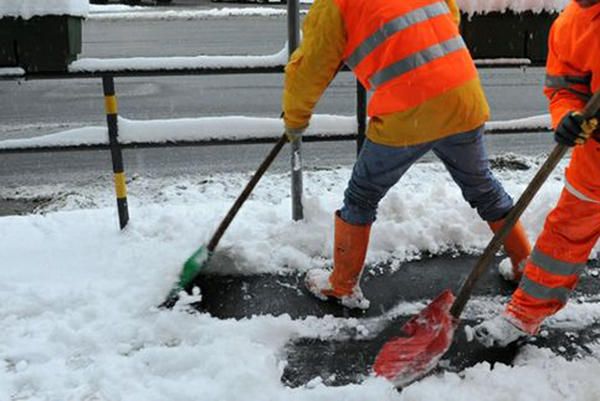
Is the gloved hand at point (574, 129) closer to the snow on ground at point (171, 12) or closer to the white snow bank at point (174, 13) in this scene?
the snow on ground at point (171, 12)

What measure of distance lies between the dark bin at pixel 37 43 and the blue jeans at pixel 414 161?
6.31 ft

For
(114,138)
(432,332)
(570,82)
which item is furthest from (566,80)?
(114,138)

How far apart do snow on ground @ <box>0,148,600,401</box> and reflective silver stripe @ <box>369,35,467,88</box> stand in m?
1.23

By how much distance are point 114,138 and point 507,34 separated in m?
2.53

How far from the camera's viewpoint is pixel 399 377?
107 inches

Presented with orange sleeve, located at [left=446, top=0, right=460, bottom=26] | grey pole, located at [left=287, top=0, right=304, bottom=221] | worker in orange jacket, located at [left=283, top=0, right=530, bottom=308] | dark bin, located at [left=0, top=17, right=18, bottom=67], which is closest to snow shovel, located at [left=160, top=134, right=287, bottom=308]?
worker in orange jacket, located at [left=283, top=0, right=530, bottom=308]

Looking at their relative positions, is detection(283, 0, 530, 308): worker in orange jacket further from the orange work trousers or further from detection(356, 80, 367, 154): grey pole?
detection(356, 80, 367, 154): grey pole

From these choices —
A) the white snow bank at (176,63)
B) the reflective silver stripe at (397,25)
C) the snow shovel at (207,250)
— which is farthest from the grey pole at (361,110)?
the reflective silver stripe at (397,25)

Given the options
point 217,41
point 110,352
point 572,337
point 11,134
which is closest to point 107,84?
point 110,352

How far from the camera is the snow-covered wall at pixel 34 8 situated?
3682 mm

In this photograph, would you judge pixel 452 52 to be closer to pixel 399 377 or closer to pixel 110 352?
pixel 399 377

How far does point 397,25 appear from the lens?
266 cm

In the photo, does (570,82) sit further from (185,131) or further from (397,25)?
(185,131)

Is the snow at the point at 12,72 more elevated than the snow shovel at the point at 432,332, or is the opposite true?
the snow at the point at 12,72
